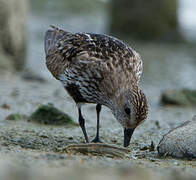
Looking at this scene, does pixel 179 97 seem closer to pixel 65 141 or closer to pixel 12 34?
pixel 65 141

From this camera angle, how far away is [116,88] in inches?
236

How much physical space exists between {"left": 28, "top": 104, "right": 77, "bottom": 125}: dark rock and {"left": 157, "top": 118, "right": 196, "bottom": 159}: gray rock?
195cm

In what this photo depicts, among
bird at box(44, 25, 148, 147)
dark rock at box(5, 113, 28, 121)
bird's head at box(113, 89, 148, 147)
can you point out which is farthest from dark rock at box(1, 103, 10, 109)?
bird's head at box(113, 89, 148, 147)

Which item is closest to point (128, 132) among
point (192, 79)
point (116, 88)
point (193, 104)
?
point (116, 88)

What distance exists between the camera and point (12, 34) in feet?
37.4

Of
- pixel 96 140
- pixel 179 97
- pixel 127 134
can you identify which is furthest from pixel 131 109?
pixel 179 97

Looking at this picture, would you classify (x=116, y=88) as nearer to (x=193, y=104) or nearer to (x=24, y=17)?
(x=193, y=104)

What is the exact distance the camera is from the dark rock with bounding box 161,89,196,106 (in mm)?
9367

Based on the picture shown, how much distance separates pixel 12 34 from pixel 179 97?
4369 millimetres

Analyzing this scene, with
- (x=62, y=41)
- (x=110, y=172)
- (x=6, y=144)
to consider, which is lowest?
(x=6, y=144)

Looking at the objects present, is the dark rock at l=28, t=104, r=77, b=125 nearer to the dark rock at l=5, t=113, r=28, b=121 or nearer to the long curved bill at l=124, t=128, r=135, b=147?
the dark rock at l=5, t=113, r=28, b=121

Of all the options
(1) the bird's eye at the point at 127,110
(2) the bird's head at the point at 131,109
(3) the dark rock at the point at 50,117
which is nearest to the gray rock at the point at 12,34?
(3) the dark rock at the point at 50,117

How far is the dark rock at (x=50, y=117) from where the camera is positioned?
7.24 m

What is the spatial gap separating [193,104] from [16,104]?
342cm
